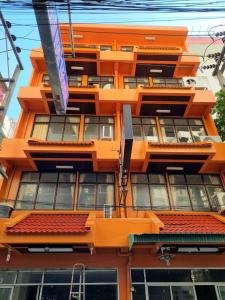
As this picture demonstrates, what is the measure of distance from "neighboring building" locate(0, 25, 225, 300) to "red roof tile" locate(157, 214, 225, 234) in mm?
84

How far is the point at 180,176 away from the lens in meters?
12.5

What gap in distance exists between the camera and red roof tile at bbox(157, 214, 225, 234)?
28.2 ft

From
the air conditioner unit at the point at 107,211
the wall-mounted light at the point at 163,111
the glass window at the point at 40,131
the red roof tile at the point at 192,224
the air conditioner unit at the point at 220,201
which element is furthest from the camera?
the wall-mounted light at the point at 163,111

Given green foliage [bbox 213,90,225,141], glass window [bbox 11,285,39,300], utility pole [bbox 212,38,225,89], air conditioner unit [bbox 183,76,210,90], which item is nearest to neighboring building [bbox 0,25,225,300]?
glass window [bbox 11,285,39,300]

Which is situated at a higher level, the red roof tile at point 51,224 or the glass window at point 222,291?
the red roof tile at point 51,224

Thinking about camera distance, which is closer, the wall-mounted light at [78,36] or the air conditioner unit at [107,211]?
the air conditioner unit at [107,211]

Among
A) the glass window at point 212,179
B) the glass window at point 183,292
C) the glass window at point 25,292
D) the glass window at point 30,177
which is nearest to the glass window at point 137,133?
the glass window at point 212,179

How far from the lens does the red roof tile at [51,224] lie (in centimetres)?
830

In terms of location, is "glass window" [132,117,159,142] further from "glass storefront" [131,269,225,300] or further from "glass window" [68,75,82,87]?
"glass storefront" [131,269,225,300]

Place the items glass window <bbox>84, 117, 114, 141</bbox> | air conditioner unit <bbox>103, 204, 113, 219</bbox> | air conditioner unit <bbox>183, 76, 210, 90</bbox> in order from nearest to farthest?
air conditioner unit <bbox>103, 204, 113, 219</bbox> → glass window <bbox>84, 117, 114, 141</bbox> → air conditioner unit <bbox>183, 76, 210, 90</bbox>

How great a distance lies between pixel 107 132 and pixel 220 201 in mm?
6763

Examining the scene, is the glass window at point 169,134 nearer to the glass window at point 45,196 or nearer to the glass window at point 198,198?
the glass window at point 198,198

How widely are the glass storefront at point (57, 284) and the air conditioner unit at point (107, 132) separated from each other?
6.79 metres

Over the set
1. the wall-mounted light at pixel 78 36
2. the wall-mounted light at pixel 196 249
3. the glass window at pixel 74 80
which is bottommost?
the wall-mounted light at pixel 196 249
